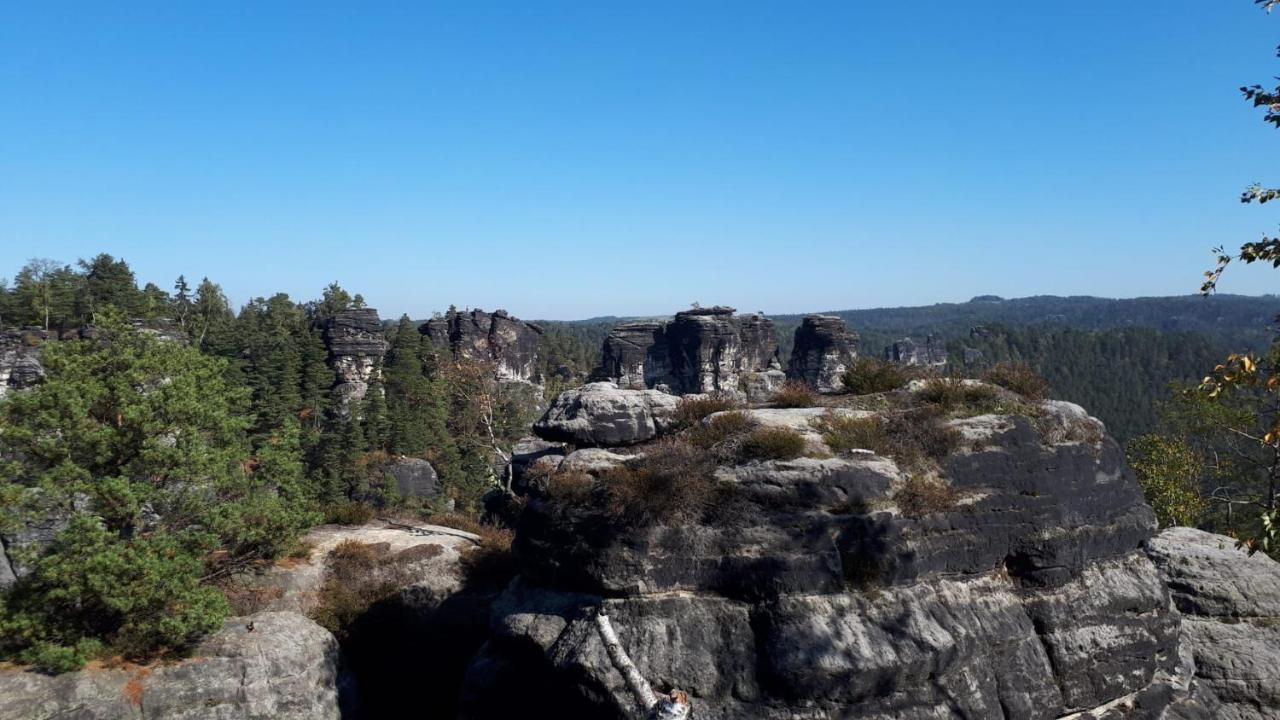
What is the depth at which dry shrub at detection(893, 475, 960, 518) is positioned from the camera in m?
14.7

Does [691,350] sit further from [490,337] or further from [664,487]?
[664,487]

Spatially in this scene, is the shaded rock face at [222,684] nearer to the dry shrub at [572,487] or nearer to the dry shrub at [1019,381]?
the dry shrub at [572,487]

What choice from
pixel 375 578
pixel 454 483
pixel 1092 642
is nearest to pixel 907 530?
pixel 1092 642

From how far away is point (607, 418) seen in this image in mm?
18328

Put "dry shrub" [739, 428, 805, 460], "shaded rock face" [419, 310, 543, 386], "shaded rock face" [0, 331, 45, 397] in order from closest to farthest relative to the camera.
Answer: "dry shrub" [739, 428, 805, 460]
"shaded rock face" [0, 331, 45, 397]
"shaded rock face" [419, 310, 543, 386]

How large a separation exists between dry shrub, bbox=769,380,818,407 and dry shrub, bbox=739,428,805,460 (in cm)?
264

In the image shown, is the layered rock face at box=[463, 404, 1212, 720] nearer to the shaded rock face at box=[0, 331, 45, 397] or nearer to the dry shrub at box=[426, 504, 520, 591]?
the dry shrub at box=[426, 504, 520, 591]

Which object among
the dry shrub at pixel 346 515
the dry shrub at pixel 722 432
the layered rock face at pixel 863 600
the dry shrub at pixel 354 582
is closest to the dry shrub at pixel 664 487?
the layered rock face at pixel 863 600

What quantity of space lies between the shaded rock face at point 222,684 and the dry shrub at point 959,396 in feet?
52.6

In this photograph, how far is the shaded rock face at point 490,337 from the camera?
305 feet

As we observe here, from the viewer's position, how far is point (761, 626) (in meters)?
13.5

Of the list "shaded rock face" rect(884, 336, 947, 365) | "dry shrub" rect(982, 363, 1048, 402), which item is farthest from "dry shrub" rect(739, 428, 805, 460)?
"shaded rock face" rect(884, 336, 947, 365)

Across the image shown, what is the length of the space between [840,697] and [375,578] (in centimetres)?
1492

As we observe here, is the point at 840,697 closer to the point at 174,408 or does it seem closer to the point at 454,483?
the point at 174,408
